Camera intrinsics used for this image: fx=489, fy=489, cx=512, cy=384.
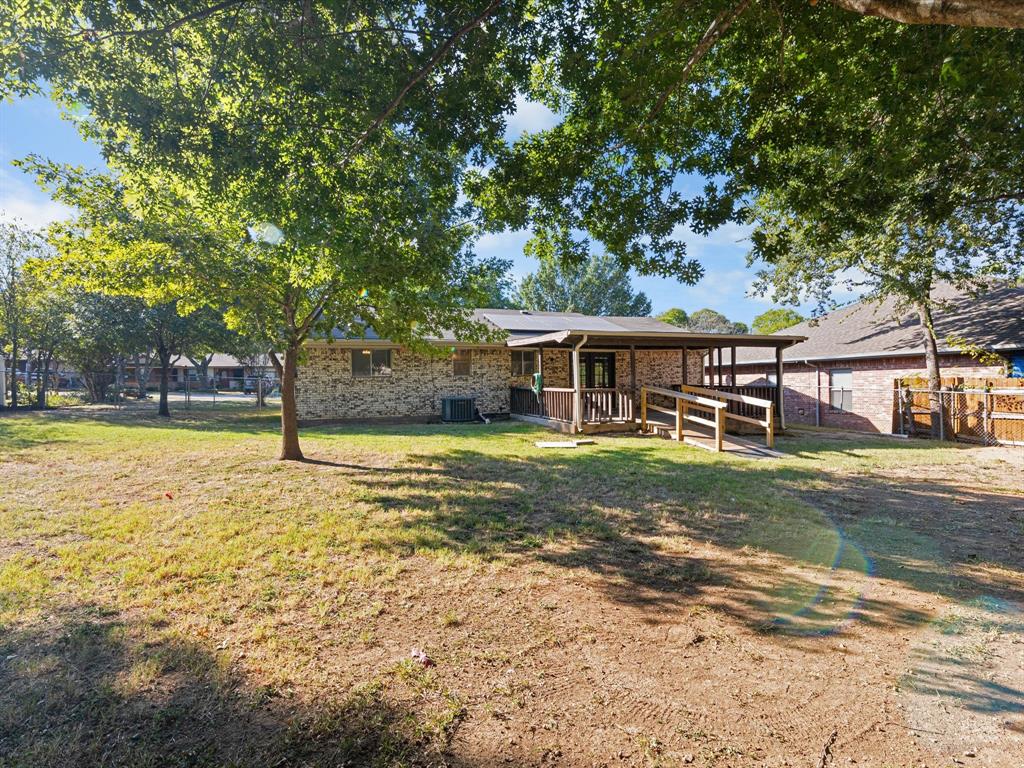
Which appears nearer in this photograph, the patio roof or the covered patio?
the covered patio

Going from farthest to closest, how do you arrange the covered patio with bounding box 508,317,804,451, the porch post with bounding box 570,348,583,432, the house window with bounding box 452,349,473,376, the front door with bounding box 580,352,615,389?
the front door with bounding box 580,352,615,389 → the house window with bounding box 452,349,473,376 → the porch post with bounding box 570,348,583,432 → the covered patio with bounding box 508,317,804,451

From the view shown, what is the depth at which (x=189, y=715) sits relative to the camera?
244 centimetres

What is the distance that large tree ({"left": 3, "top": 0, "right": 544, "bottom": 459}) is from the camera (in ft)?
17.0

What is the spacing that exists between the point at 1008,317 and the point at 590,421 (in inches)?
482

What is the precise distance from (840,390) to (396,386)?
15.7 meters

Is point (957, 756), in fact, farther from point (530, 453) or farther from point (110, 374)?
point (110, 374)

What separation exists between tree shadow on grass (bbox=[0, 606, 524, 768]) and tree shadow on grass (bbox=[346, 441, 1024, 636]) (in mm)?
1966

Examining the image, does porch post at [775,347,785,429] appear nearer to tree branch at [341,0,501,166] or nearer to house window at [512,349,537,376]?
house window at [512,349,537,376]

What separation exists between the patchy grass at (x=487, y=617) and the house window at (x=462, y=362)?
36.0 ft

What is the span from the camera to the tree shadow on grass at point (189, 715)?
2.18m

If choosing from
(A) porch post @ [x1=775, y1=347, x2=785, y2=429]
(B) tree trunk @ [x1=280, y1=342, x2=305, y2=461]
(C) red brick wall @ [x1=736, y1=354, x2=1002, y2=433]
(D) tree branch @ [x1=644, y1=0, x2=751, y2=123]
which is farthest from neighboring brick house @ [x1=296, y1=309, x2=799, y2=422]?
(D) tree branch @ [x1=644, y1=0, x2=751, y2=123]

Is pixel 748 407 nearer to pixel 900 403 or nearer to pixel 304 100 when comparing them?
pixel 900 403

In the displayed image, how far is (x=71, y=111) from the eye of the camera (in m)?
5.62

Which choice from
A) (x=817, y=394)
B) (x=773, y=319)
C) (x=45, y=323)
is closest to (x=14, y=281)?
(x=45, y=323)
